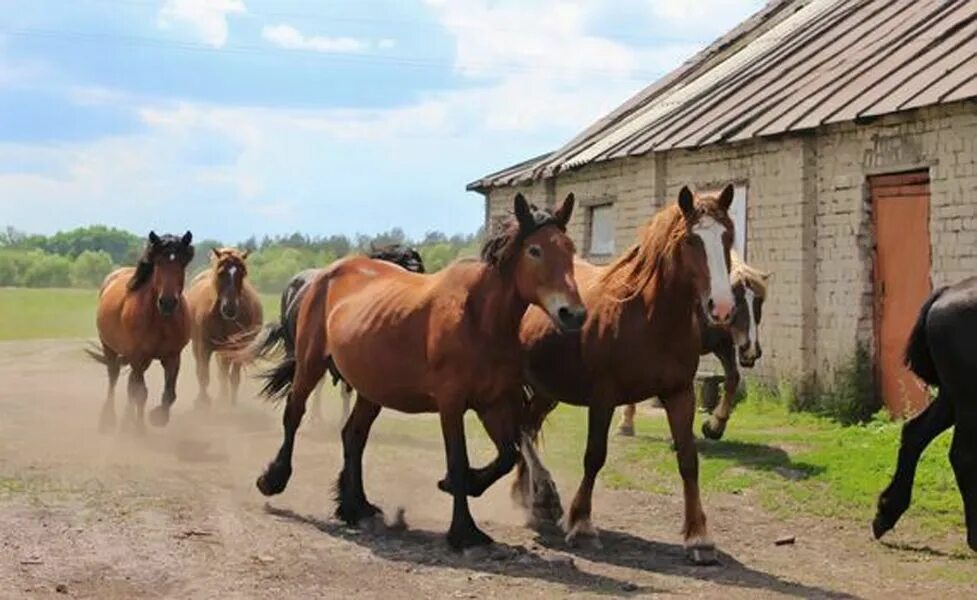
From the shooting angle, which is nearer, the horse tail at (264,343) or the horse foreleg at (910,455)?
the horse foreleg at (910,455)

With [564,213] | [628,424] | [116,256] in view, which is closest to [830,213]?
[628,424]

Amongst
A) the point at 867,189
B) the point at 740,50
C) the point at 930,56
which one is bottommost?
the point at 867,189

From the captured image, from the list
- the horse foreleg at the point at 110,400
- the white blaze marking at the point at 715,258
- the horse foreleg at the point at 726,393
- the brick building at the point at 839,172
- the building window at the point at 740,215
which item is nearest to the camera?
the white blaze marking at the point at 715,258

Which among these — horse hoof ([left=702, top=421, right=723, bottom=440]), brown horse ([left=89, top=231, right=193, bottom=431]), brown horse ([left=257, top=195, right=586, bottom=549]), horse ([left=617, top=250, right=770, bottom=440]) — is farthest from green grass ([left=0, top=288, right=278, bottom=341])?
brown horse ([left=257, top=195, right=586, bottom=549])

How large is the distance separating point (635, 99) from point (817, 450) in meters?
14.8

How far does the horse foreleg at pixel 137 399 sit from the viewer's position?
13508 millimetres

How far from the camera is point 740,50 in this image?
24.8 metres

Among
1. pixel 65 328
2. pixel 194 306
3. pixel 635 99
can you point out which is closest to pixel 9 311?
pixel 65 328

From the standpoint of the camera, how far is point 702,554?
7.64 m

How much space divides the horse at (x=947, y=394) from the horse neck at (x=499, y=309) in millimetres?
2625

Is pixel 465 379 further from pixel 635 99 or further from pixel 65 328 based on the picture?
pixel 65 328

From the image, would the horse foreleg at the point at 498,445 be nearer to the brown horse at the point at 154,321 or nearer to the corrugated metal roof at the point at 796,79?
the brown horse at the point at 154,321

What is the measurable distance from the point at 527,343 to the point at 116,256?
231 ft

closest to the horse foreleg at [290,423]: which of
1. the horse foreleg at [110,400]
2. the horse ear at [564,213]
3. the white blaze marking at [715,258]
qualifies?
the horse ear at [564,213]
